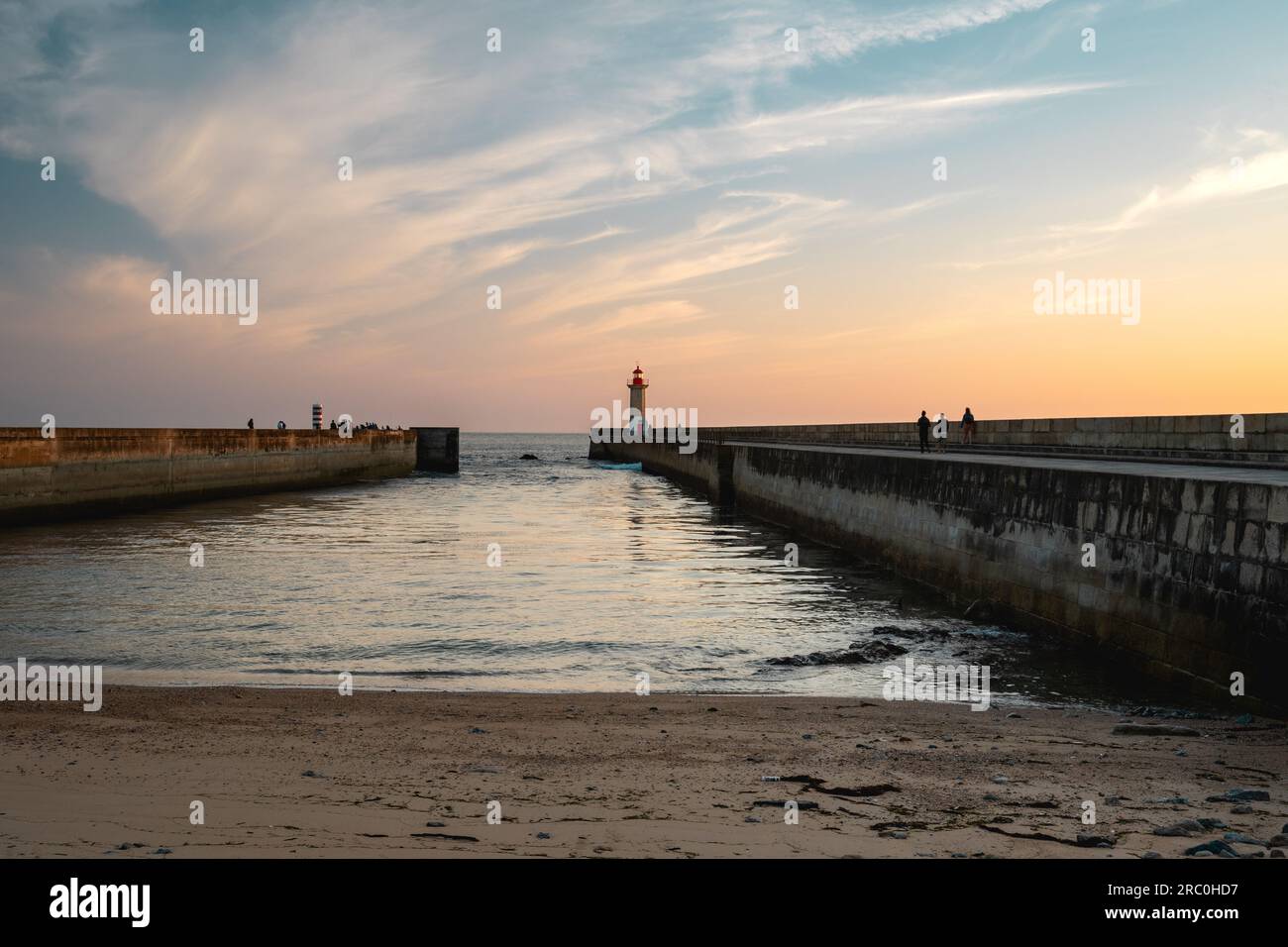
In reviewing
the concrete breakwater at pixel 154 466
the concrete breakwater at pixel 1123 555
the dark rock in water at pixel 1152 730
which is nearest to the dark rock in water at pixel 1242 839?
the dark rock in water at pixel 1152 730

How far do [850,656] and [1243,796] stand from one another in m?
A: 5.67

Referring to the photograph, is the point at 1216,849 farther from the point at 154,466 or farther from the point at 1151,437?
the point at 154,466

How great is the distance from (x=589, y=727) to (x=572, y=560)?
13642mm

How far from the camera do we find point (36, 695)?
28.1 ft

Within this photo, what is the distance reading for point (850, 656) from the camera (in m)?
11.3

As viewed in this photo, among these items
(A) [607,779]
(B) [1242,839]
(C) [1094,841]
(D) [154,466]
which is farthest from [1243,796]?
(D) [154,466]

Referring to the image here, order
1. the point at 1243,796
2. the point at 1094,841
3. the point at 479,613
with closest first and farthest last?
the point at 1094,841 < the point at 1243,796 < the point at 479,613

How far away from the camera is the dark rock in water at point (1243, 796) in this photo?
18.7 ft

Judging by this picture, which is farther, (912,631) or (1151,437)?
(1151,437)

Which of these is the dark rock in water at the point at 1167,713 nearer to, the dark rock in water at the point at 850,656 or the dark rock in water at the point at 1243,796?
the dark rock in water at the point at 1243,796

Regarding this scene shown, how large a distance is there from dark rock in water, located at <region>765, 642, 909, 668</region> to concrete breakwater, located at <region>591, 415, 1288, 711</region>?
79.8 inches

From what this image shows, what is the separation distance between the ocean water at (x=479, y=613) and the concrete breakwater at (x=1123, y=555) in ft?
1.82

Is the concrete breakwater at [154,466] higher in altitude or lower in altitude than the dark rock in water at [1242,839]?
higher

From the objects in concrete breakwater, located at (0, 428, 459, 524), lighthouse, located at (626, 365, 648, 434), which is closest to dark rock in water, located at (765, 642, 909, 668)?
concrete breakwater, located at (0, 428, 459, 524)
